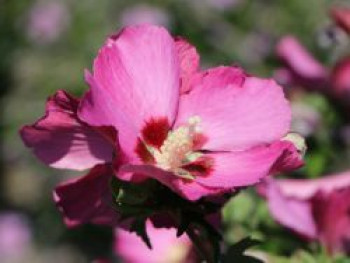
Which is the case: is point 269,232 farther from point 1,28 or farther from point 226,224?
point 1,28

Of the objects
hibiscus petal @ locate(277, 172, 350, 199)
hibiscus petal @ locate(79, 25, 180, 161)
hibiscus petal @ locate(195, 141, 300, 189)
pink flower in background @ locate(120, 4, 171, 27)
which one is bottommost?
pink flower in background @ locate(120, 4, 171, 27)

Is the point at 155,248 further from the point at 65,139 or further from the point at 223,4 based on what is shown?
the point at 223,4

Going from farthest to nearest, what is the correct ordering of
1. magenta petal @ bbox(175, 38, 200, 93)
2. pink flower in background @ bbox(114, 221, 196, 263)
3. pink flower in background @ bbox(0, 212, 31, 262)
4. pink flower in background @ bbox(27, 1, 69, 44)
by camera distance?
pink flower in background @ bbox(27, 1, 69, 44)
pink flower in background @ bbox(0, 212, 31, 262)
pink flower in background @ bbox(114, 221, 196, 263)
magenta petal @ bbox(175, 38, 200, 93)

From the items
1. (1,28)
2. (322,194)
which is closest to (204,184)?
(322,194)

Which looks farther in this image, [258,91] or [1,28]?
[1,28]

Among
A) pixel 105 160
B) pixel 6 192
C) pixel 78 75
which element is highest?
pixel 105 160

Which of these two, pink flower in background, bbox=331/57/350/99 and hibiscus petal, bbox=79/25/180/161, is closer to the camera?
hibiscus petal, bbox=79/25/180/161

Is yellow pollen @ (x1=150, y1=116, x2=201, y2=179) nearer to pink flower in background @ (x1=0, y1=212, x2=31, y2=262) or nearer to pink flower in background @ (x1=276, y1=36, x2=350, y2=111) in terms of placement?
pink flower in background @ (x1=276, y1=36, x2=350, y2=111)

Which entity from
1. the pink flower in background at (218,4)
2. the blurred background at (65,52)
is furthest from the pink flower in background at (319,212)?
the pink flower in background at (218,4)

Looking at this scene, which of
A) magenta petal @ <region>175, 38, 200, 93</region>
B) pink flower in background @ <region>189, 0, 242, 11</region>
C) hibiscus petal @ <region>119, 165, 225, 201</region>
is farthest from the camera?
pink flower in background @ <region>189, 0, 242, 11</region>

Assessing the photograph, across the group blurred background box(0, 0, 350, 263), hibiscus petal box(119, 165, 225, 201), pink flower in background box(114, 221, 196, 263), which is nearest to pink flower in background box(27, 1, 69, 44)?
blurred background box(0, 0, 350, 263)
